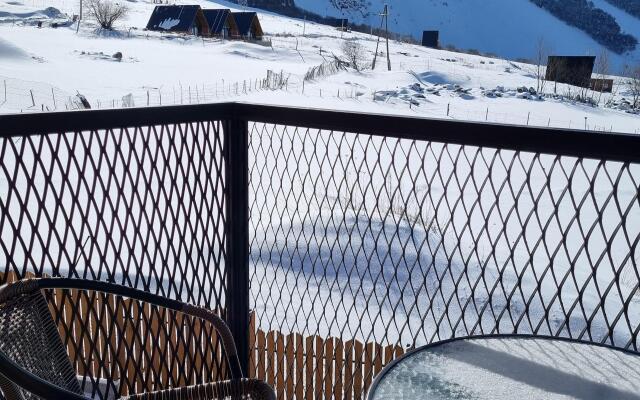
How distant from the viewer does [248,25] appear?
129 ft

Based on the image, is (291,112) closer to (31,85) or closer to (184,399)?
(184,399)

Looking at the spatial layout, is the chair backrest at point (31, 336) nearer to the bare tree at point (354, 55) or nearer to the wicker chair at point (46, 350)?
the wicker chair at point (46, 350)

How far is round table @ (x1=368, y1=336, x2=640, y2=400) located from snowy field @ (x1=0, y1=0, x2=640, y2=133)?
946 centimetres

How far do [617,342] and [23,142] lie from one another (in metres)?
4.01

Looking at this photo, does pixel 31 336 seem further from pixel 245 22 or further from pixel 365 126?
pixel 245 22

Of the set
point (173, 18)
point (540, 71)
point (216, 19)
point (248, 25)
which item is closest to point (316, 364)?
point (540, 71)

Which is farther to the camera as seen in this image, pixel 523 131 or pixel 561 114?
pixel 561 114

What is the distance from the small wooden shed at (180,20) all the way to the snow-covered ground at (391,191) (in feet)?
11.0

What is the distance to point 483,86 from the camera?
25.4 meters

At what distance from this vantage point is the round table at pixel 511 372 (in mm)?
1240

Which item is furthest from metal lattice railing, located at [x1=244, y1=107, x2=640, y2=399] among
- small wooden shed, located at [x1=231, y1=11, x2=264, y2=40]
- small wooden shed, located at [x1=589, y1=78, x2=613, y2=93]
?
small wooden shed, located at [x1=231, y1=11, x2=264, y2=40]

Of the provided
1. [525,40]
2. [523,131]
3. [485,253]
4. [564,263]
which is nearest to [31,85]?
[485,253]

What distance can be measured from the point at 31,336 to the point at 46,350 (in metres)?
0.07

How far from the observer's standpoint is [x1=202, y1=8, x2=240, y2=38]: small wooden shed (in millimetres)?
39344
